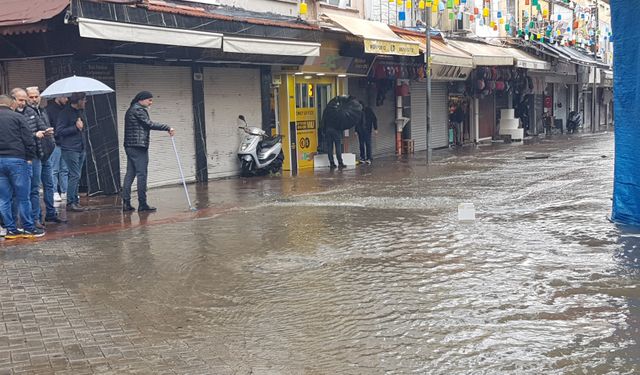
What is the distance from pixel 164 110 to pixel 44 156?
16.5 ft

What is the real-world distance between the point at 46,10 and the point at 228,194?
4.55 m

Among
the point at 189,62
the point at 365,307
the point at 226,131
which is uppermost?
the point at 189,62

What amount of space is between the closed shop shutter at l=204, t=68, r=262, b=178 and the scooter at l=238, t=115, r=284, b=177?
0.75ft

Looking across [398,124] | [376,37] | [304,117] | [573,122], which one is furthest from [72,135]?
[573,122]

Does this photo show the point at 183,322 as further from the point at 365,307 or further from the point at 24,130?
the point at 24,130

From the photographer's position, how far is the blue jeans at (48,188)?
1084cm

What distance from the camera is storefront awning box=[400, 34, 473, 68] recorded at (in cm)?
2155

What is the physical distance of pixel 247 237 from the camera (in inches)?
375

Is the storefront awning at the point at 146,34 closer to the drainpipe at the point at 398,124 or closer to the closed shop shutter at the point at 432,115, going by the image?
the drainpipe at the point at 398,124

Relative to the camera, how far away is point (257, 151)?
56.9 feet

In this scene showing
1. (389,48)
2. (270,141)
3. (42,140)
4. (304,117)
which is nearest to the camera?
(42,140)

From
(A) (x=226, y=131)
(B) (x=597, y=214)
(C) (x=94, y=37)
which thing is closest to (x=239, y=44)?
(A) (x=226, y=131)

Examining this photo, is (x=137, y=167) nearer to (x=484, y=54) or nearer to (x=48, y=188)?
(x=48, y=188)

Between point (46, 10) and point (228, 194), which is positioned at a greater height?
point (46, 10)
